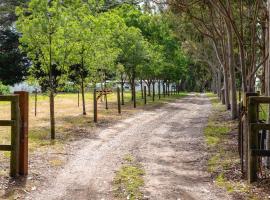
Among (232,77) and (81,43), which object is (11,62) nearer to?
(81,43)

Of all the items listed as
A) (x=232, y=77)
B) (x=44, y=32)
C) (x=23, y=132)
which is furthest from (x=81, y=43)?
(x=23, y=132)

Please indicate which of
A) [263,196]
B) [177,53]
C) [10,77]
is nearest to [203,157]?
[263,196]

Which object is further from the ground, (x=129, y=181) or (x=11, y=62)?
(x=11, y=62)

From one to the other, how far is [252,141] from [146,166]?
2801mm

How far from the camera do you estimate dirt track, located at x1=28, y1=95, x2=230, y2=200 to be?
25.9 ft

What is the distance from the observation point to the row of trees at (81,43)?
15.4 m

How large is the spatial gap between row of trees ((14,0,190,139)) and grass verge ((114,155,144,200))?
536 cm

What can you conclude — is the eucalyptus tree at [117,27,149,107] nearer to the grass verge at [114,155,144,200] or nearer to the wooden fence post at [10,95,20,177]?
the grass verge at [114,155,144,200]

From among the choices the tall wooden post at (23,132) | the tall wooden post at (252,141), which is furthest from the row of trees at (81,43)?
the tall wooden post at (252,141)

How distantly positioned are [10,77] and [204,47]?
26111 mm

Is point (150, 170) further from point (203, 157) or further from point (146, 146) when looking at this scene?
point (146, 146)

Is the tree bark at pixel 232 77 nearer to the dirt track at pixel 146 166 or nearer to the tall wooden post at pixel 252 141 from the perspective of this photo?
the dirt track at pixel 146 166

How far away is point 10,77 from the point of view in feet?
186

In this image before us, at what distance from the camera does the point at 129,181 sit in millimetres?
8688
